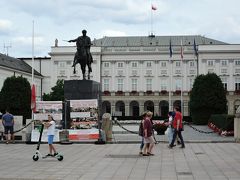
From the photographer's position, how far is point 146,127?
58.1 ft

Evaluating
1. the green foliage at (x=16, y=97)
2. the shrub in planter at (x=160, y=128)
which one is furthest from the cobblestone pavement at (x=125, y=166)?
the green foliage at (x=16, y=97)

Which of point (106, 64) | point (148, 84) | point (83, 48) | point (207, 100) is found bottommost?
point (207, 100)

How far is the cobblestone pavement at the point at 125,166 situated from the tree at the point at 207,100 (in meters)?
40.8

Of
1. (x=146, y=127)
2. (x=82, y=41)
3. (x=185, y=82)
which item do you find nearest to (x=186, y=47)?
(x=185, y=82)

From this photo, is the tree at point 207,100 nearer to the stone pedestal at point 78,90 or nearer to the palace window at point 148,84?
the stone pedestal at point 78,90

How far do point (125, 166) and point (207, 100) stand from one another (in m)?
46.9

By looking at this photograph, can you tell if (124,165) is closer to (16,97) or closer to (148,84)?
(16,97)

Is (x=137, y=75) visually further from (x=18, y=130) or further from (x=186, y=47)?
(x=18, y=130)

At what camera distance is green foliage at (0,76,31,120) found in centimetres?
6366

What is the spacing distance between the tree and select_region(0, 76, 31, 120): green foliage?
74.0ft

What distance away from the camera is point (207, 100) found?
59.8m

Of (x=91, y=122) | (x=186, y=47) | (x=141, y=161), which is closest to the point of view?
(x=141, y=161)

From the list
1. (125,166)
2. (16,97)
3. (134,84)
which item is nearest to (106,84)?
(134,84)

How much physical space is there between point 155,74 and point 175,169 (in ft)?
294
